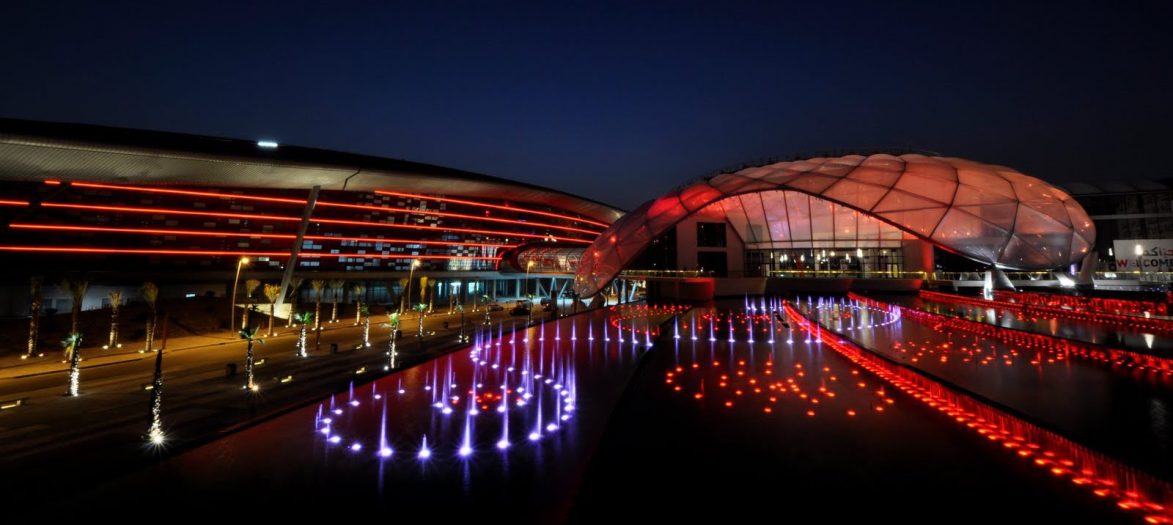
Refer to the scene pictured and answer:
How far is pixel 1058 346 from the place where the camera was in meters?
12.3

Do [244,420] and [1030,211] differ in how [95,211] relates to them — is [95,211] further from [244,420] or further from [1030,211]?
[1030,211]

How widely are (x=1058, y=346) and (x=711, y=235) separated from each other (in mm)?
31611

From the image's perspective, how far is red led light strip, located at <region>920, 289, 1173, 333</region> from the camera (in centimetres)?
1401

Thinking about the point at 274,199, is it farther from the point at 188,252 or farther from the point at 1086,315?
the point at 1086,315

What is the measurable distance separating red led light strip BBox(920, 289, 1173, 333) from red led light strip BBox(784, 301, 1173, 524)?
12.7 m

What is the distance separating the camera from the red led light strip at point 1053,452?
15.3ft

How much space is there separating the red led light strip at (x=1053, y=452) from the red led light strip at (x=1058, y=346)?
20.5 feet

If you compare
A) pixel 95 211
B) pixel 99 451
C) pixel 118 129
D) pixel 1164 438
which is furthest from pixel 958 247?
pixel 95 211

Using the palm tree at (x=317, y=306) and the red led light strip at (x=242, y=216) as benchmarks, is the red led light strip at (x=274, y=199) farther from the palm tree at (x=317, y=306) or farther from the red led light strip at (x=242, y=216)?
the palm tree at (x=317, y=306)

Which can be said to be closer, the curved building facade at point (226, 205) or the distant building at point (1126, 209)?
the curved building facade at point (226, 205)

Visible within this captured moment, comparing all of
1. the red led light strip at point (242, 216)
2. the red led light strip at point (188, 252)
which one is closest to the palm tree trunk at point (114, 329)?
the red led light strip at point (188, 252)

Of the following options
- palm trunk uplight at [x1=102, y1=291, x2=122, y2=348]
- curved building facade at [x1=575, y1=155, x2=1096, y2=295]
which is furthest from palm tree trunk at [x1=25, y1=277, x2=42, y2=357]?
curved building facade at [x1=575, y1=155, x2=1096, y2=295]

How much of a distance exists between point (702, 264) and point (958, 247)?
81.2 feet

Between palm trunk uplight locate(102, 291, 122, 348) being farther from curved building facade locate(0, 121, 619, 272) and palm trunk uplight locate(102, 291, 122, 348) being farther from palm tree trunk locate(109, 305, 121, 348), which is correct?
curved building facade locate(0, 121, 619, 272)
